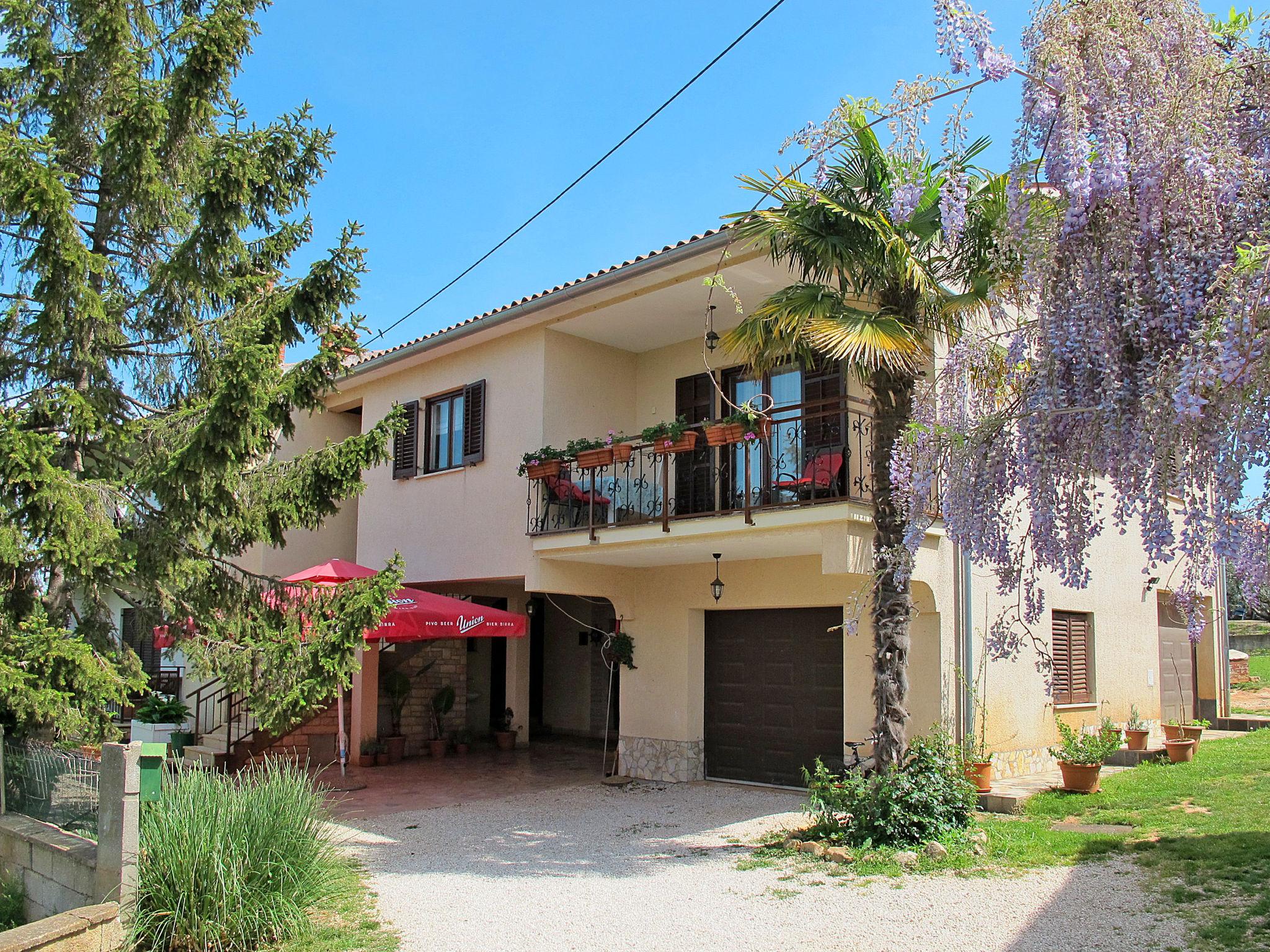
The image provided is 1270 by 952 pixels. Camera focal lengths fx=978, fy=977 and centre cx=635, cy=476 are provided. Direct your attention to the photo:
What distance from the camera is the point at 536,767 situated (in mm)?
15266

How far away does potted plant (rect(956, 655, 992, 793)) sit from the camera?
10.6m

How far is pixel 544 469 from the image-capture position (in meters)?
13.0

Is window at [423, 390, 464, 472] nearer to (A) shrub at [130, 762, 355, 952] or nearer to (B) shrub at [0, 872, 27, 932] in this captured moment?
(B) shrub at [0, 872, 27, 932]

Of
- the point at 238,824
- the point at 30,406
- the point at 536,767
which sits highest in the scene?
the point at 30,406

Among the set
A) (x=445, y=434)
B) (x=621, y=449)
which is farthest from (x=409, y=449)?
(x=621, y=449)

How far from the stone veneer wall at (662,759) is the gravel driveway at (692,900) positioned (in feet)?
9.50

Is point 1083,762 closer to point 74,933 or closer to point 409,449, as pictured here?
point 74,933


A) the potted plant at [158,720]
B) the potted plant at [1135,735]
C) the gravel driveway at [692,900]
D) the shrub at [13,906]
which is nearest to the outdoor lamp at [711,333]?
the gravel driveway at [692,900]

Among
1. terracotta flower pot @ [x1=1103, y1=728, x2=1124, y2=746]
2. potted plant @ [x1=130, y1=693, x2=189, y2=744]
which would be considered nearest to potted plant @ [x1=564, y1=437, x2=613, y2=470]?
terracotta flower pot @ [x1=1103, y1=728, x2=1124, y2=746]

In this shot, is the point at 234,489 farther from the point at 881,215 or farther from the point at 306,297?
the point at 881,215

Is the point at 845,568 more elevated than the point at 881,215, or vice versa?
the point at 881,215

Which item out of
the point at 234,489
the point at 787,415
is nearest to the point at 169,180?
the point at 234,489

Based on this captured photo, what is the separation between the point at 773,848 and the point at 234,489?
19.6ft

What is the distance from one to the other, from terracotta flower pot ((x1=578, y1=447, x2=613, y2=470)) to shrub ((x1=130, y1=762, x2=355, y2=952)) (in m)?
5.91
